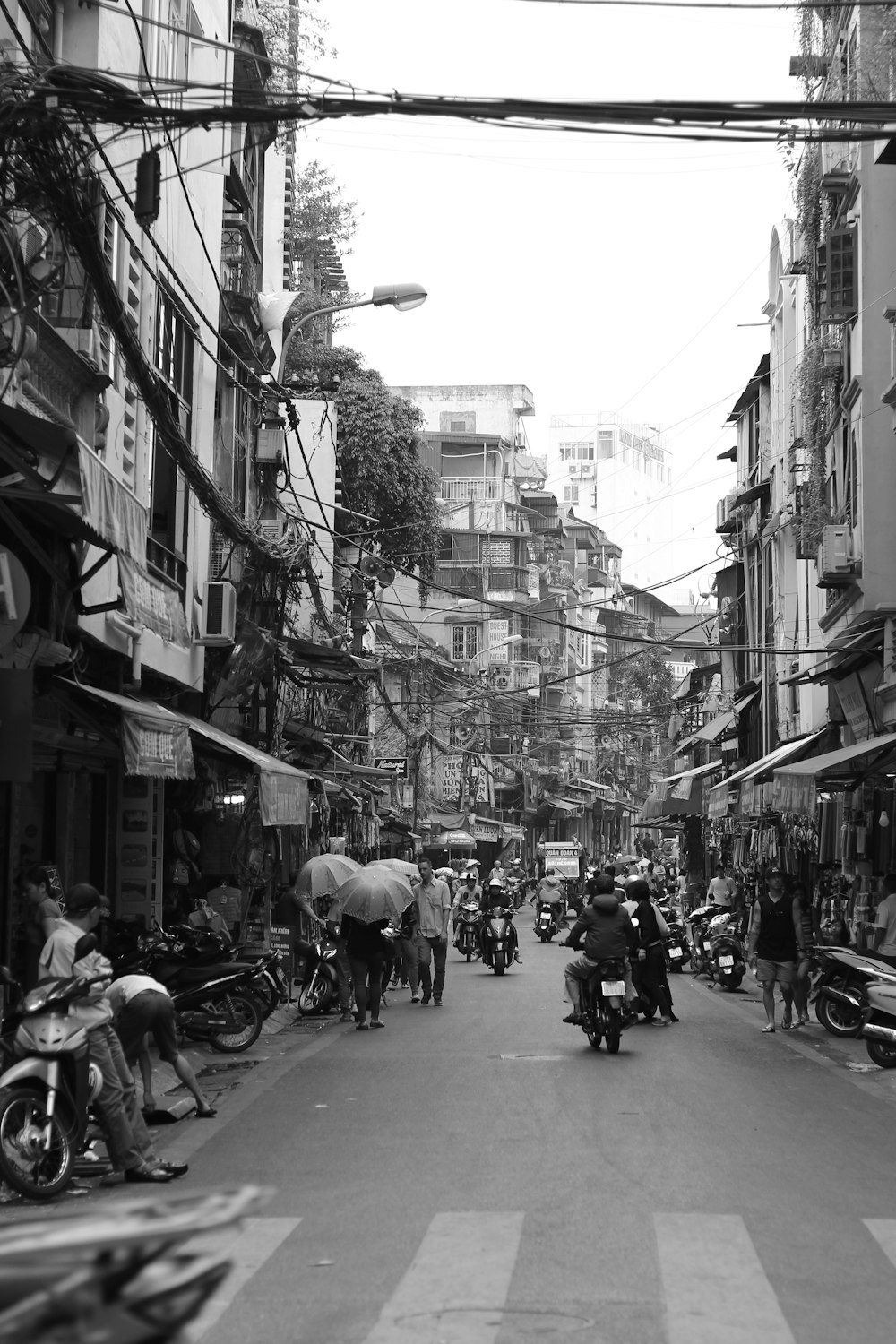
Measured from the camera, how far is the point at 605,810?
11512 centimetres

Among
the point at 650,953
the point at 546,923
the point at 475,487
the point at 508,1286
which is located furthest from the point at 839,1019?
the point at 475,487

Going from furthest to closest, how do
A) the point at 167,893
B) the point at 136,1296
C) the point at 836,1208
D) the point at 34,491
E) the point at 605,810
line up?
1. the point at 605,810
2. the point at 167,893
3. the point at 34,491
4. the point at 836,1208
5. the point at 136,1296

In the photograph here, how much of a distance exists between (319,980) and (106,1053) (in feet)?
37.1

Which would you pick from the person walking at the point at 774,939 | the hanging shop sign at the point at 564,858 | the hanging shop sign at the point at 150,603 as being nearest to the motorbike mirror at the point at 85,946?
the hanging shop sign at the point at 150,603

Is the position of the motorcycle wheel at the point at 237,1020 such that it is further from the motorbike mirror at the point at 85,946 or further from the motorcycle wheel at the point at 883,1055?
the motorbike mirror at the point at 85,946

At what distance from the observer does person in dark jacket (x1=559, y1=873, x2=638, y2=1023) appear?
16.6 m

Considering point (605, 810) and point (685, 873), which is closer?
point (685, 873)

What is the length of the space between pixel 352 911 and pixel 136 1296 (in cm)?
1568

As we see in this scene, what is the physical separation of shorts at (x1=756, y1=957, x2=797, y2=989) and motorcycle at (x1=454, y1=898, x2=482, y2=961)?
14678 millimetres

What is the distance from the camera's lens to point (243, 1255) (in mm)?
7641

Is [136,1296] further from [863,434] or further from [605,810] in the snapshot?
[605,810]

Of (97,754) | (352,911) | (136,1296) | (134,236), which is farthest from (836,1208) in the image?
(134,236)

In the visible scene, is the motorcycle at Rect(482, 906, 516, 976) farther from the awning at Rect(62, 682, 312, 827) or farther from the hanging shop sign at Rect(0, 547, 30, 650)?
the hanging shop sign at Rect(0, 547, 30, 650)

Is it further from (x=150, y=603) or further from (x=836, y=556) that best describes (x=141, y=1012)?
(x=836, y=556)
